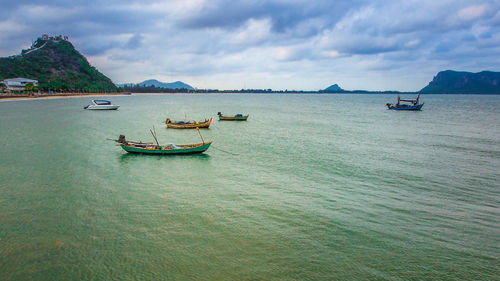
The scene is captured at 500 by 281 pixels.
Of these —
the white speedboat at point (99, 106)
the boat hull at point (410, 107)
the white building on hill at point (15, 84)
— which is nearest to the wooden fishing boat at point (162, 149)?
the white speedboat at point (99, 106)

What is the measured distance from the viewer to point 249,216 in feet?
50.9

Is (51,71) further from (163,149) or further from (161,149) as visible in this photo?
(163,149)

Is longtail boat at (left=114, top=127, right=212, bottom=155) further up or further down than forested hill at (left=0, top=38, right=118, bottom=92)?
further down

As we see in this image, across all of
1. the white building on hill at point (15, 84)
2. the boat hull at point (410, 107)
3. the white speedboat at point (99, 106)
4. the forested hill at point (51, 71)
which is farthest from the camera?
the forested hill at point (51, 71)

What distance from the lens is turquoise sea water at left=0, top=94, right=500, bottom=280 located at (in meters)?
11.3

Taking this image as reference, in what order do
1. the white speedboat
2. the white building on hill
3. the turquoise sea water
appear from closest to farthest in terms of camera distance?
the turquoise sea water, the white speedboat, the white building on hill

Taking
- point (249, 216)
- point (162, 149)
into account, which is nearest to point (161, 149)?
point (162, 149)

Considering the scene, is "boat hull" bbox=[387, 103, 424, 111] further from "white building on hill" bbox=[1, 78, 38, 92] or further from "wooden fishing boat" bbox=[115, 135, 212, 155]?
"white building on hill" bbox=[1, 78, 38, 92]

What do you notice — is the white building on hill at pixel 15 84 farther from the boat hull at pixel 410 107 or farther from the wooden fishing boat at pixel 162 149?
the boat hull at pixel 410 107

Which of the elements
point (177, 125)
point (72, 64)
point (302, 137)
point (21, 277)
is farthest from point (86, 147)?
point (72, 64)

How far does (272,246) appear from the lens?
12719 mm

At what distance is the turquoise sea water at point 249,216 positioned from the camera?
1134 cm

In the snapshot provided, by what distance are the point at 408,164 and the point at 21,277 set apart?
2763 centimetres

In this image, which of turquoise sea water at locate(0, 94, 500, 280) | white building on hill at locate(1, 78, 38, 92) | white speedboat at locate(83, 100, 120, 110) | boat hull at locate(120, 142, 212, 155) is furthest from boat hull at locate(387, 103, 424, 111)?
white building on hill at locate(1, 78, 38, 92)
